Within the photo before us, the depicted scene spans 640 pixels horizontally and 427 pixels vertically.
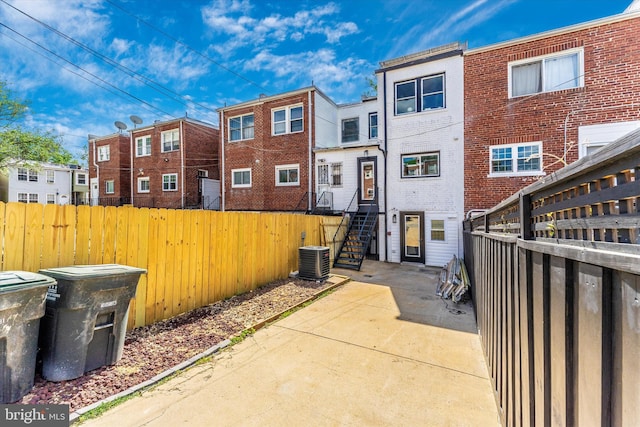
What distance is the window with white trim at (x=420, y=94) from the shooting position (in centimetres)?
1168

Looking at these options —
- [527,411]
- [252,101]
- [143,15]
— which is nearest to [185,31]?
[143,15]

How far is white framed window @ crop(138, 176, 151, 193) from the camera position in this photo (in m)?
21.4

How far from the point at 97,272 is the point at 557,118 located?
13.0 meters

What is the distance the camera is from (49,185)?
28.6 meters

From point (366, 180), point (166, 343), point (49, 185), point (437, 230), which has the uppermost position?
point (49, 185)

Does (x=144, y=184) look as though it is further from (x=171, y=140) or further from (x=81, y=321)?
(x=81, y=321)

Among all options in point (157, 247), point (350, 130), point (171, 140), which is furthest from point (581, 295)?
point (171, 140)

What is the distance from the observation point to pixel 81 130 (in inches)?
958

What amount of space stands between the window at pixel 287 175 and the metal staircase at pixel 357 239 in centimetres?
411

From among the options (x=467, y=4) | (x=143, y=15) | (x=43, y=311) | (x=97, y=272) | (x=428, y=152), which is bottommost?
(x=43, y=311)

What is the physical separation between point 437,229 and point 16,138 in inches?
947

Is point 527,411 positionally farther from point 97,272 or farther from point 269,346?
point 97,272

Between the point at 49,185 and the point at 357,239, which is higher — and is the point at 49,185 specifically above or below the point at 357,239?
above

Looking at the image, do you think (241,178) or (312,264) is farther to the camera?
(241,178)
